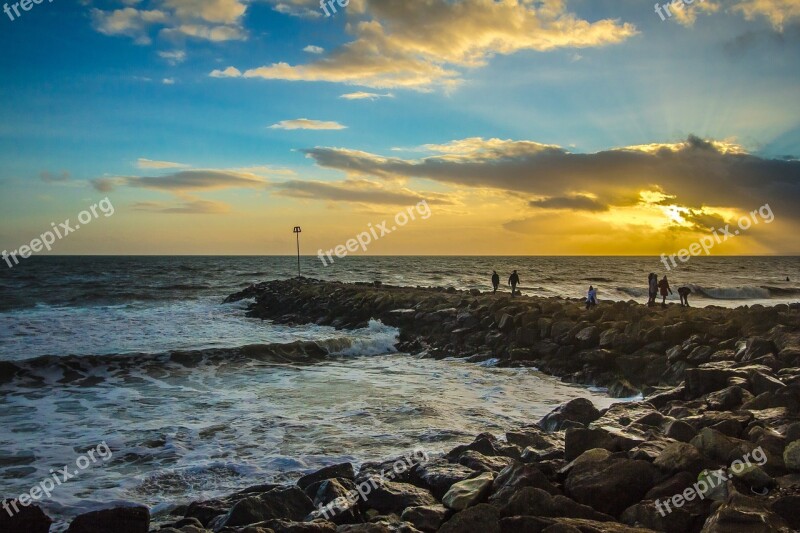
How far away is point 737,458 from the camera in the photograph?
6086mm

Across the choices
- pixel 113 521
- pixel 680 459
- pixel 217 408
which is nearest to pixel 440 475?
pixel 680 459

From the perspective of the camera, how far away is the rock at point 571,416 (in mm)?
9477

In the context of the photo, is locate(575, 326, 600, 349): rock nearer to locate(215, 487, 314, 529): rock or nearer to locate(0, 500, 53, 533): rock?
locate(215, 487, 314, 529): rock

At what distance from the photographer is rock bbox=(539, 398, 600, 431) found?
9.48 metres

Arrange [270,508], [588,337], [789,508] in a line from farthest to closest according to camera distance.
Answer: [588,337]
[270,508]
[789,508]

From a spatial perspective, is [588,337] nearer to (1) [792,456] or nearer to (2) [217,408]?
(2) [217,408]

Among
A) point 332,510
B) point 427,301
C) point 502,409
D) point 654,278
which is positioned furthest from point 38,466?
point 654,278

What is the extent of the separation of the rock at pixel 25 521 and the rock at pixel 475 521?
169 inches

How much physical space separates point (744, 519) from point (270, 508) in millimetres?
4504

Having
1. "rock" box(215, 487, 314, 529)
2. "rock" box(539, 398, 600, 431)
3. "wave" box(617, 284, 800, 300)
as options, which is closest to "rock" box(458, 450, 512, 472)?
"rock" box(215, 487, 314, 529)

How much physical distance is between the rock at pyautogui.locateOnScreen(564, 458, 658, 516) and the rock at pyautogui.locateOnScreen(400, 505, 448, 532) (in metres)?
1.42

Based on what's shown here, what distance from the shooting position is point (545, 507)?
5.29m

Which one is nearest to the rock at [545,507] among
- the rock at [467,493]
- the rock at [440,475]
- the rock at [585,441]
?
the rock at [467,493]

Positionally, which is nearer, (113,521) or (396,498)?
(113,521)
